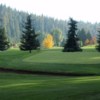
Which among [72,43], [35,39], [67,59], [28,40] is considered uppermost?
[35,39]

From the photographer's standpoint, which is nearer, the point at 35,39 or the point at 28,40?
the point at 28,40

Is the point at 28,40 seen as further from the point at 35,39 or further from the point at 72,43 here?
the point at 72,43

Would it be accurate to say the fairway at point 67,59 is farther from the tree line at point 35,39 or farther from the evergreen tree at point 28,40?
the evergreen tree at point 28,40

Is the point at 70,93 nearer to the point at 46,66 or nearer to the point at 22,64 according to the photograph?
the point at 46,66

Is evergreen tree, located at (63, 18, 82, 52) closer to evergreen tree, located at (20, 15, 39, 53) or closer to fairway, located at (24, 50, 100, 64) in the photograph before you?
evergreen tree, located at (20, 15, 39, 53)

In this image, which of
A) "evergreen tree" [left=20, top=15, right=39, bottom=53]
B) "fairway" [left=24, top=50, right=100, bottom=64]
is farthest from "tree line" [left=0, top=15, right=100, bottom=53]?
"fairway" [left=24, top=50, right=100, bottom=64]

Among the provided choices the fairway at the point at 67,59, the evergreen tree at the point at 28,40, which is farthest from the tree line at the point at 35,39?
the fairway at the point at 67,59

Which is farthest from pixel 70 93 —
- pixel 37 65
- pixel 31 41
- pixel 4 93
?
pixel 31 41

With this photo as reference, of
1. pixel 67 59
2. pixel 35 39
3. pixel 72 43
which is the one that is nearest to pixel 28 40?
pixel 35 39

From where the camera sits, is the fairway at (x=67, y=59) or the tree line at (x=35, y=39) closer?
the fairway at (x=67, y=59)

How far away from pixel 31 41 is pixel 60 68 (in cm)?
3435

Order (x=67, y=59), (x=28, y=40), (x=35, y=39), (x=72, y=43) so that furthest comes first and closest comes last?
1. (x=72, y=43)
2. (x=35, y=39)
3. (x=28, y=40)
4. (x=67, y=59)

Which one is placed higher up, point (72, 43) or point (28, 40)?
point (28, 40)

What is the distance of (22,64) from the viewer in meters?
36.9
